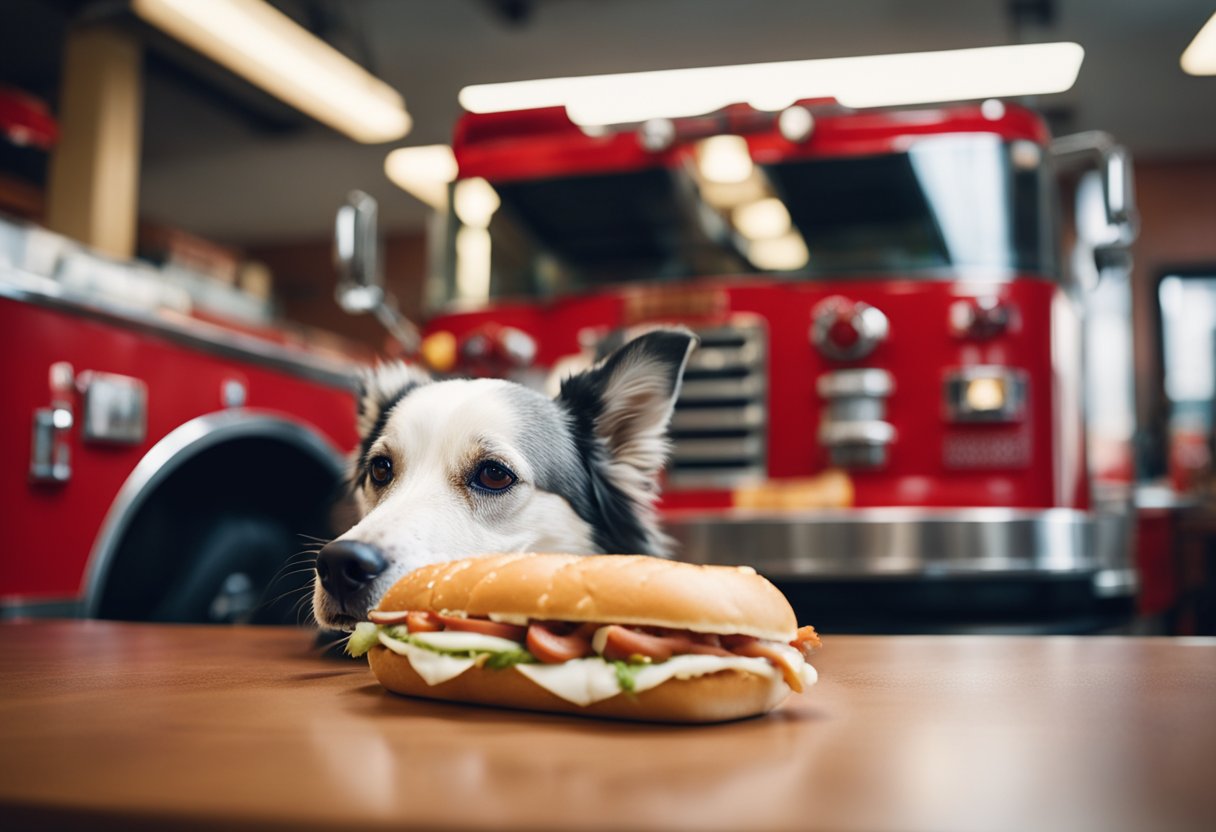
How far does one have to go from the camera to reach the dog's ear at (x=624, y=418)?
1.63 meters

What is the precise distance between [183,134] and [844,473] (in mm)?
9210

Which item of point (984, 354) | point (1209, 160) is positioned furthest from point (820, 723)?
point (1209, 160)

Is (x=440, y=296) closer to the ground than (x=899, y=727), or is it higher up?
higher up

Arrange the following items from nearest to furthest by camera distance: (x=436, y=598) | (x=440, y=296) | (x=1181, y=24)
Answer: (x=436, y=598) → (x=440, y=296) → (x=1181, y=24)

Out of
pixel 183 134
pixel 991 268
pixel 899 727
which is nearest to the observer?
pixel 899 727

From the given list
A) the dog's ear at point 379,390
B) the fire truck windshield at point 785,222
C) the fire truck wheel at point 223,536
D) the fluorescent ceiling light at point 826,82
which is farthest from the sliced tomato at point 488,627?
the fluorescent ceiling light at point 826,82

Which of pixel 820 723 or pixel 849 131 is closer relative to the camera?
→ pixel 820 723

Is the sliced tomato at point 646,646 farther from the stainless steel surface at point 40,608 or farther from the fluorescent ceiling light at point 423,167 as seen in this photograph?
the fluorescent ceiling light at point 423,167

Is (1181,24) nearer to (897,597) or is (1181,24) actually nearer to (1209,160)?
(1209,160)

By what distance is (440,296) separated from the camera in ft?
12.6

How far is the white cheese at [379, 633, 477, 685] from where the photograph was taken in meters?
0.88

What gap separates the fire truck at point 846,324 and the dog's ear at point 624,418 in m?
1.45

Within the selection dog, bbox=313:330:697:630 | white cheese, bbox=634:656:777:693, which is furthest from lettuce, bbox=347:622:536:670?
dog, bbox=313:330:697:630

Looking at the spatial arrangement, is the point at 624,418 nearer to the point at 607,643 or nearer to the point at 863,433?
the point at 607,643
